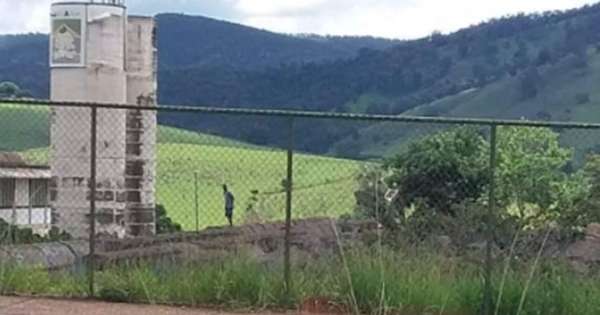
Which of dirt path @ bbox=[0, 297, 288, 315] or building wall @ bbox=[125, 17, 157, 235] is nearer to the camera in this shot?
dirt path @ bbox=[0, 297, 288, 315]

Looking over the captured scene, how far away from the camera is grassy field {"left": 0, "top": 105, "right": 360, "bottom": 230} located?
40.0 ft

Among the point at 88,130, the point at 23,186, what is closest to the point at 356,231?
the point at 88,130

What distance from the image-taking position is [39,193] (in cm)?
2952

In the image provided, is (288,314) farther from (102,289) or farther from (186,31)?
(186,31)

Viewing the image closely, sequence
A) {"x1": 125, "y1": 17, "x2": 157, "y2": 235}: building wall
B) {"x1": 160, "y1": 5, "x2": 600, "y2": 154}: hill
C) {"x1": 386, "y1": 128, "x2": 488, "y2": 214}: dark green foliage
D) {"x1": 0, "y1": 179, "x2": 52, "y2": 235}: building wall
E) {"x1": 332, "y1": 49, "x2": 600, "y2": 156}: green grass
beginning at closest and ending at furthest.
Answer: {"x1": 386, "y1": 128, "x2": 488, "y2": 214}: dark green foliage
{"x1": 0, "y1": 179, "x2": 52, "y2": 235}: building wall
{"x1": 125, "y1": 17, "x2": 157, "y2": 235}: building wall
{"x1": 160, "y1": 5, "x2": 600, "y2": 154}: hill
{"x1": 332, "y1": 49, "x2": 600, "y2": 156}: green grass

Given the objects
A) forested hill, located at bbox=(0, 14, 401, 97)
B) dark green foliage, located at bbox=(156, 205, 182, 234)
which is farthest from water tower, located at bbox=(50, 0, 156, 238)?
forested hill, located at bbox=(0, 14, 401, 97)

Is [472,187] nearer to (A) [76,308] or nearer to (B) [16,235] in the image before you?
(A) [76,308]

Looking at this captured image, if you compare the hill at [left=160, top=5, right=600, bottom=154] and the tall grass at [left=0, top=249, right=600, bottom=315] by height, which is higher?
the hill at [left=160, top=5, right=600, bottom=154]

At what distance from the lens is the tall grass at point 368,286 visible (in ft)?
37.7

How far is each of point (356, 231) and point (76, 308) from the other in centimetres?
295

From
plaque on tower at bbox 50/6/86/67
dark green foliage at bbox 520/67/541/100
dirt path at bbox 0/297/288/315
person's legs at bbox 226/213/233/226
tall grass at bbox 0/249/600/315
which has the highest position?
dark green foliage at bbox 520/67/541/100

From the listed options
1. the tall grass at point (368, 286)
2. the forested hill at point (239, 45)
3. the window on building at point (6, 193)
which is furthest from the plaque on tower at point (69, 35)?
the forested hill at point (239, 45)

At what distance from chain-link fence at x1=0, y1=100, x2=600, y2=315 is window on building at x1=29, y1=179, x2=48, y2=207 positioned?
455 inches

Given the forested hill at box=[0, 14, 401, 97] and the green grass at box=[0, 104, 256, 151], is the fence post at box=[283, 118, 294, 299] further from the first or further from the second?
the forested hill at box=[0, 14, 401, 97]
